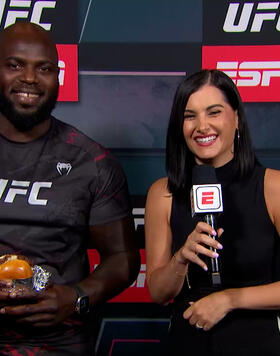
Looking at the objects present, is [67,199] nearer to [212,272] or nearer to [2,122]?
[2,122]

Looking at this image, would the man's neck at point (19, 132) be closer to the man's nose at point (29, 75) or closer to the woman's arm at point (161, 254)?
the man's nose at point (29, 75)

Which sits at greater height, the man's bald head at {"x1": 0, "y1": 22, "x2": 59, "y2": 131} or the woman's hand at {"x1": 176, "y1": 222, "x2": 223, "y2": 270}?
the man's bald head at {"x1": 0, "y1": 22, "x2": 59, "y2": 131}

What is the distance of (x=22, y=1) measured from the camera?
7.18 ft

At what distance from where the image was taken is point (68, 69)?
2.19 meters

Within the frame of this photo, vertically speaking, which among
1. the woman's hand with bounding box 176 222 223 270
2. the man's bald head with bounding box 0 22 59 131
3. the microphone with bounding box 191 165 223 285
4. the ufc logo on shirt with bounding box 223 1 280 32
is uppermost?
the ufc logo on shirt with bounding box 223 1 280 32

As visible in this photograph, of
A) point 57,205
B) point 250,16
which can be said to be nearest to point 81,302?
point 57,205

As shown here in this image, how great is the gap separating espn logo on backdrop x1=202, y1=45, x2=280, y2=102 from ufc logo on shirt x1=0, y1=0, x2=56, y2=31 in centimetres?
65

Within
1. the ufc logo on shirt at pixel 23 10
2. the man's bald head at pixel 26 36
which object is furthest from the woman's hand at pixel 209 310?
the ufc logo on shirt at pixel 23 10

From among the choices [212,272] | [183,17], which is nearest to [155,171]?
[183,17]

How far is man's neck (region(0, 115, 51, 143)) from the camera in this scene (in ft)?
5.49

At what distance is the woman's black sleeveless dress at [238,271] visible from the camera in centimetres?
139

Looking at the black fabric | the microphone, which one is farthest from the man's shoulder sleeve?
the microphone

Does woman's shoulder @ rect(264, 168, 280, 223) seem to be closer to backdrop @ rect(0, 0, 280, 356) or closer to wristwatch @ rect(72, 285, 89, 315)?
wristwatch @ rect(72, 285, 89, 315)

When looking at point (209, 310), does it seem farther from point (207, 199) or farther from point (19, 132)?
point (19, 132)
